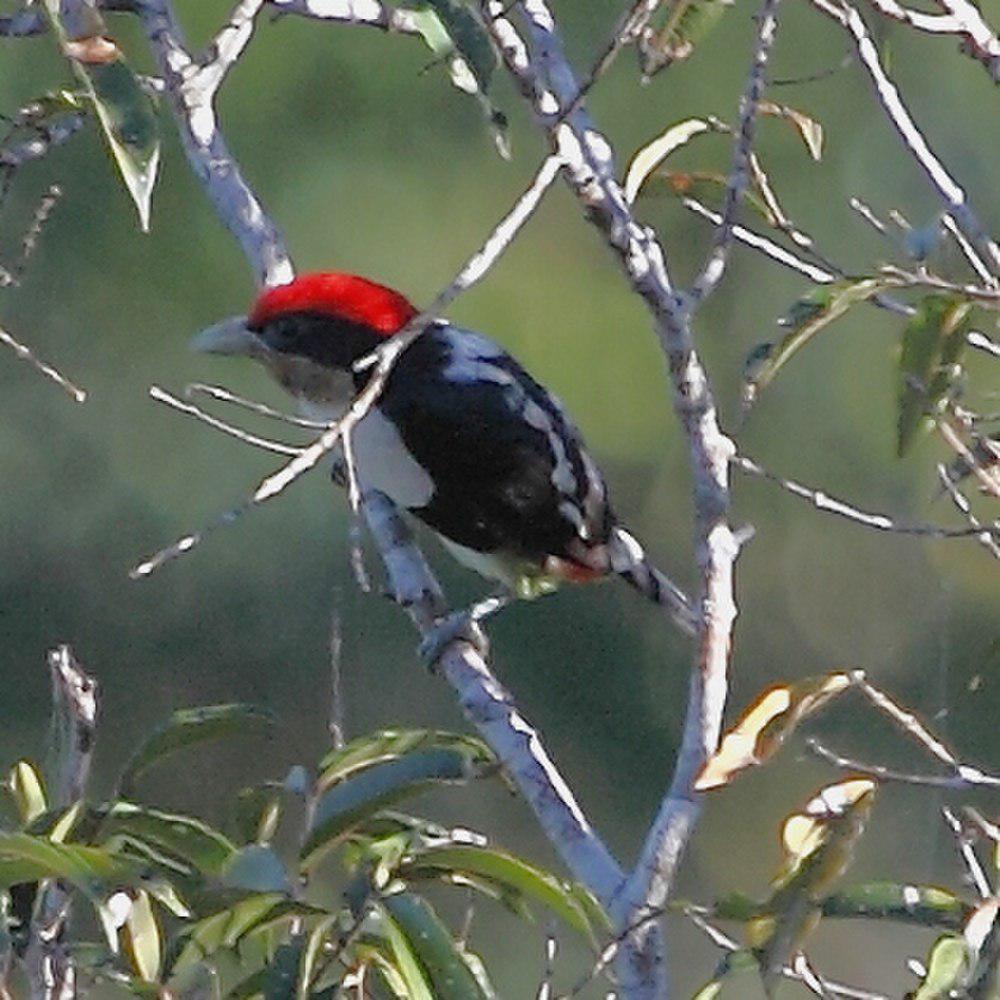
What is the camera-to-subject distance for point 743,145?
62.7 inches

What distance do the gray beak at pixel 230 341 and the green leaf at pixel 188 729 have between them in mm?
1016

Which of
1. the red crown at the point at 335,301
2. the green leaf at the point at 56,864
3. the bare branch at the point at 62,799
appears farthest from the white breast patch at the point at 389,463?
the green leaf at the point at 56,864

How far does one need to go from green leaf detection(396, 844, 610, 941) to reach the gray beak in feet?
4.23

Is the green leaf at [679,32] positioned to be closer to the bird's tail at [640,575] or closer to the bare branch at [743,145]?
the bare branch at [743,145]

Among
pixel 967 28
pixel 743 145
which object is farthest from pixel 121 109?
pixel 967 28

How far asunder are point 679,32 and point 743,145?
39cm

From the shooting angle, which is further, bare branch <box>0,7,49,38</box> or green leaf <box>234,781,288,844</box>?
bare branch <box>0,7,49,38</box>

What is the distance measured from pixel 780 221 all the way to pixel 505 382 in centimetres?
97

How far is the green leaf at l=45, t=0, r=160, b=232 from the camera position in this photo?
5.18 feet

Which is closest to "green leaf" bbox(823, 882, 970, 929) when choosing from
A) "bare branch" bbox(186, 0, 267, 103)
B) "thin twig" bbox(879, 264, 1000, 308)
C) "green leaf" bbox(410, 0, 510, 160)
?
"thin twig" bbox(879, 264, 1000, 308)

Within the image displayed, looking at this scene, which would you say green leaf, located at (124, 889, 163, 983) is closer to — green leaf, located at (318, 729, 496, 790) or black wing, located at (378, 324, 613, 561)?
green leaf, located at (318, 729, 496, 790)

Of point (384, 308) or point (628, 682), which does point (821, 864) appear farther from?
point (628, 682)

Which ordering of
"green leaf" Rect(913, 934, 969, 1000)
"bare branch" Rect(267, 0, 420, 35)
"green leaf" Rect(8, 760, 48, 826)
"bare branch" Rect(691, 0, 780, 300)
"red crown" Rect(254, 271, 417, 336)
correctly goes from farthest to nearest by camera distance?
"red crown" Rect(254, 271, 417, 336) → "bare branch" Rect(267, 0, 420, 35) → "green leaf" Rect(8, 760, 48, 826) → "bare branch" Rect(691, 0, 780, 300) → "green leaf" Rect(913, 934, 969, 1000)

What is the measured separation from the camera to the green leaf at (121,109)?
5.18 feet
